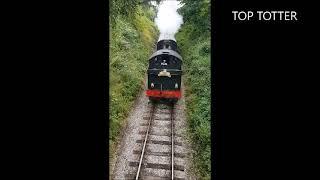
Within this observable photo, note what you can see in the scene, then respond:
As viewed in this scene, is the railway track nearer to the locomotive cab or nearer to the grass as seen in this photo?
the grass

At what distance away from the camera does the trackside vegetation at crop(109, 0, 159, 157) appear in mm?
14130

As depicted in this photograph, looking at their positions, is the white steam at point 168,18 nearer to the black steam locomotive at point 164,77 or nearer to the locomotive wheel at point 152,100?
the locomotive wheel at point 152,100

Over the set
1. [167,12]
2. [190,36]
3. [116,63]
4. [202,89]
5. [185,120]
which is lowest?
[185,120]

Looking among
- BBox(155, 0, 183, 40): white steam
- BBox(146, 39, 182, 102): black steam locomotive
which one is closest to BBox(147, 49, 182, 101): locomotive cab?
BBox(146, 39, 182, 102): black steam locomotive

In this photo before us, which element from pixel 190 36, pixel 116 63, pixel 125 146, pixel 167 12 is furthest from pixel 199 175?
pixel 167 12

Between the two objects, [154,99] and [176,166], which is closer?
[176,166]

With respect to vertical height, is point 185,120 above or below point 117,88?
below

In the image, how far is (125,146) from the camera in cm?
1467

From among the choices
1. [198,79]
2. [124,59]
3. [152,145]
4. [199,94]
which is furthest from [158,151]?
[124,59]

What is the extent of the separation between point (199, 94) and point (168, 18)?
31.5 metres

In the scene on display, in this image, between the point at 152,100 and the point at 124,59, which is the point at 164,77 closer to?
the point at 152,100
